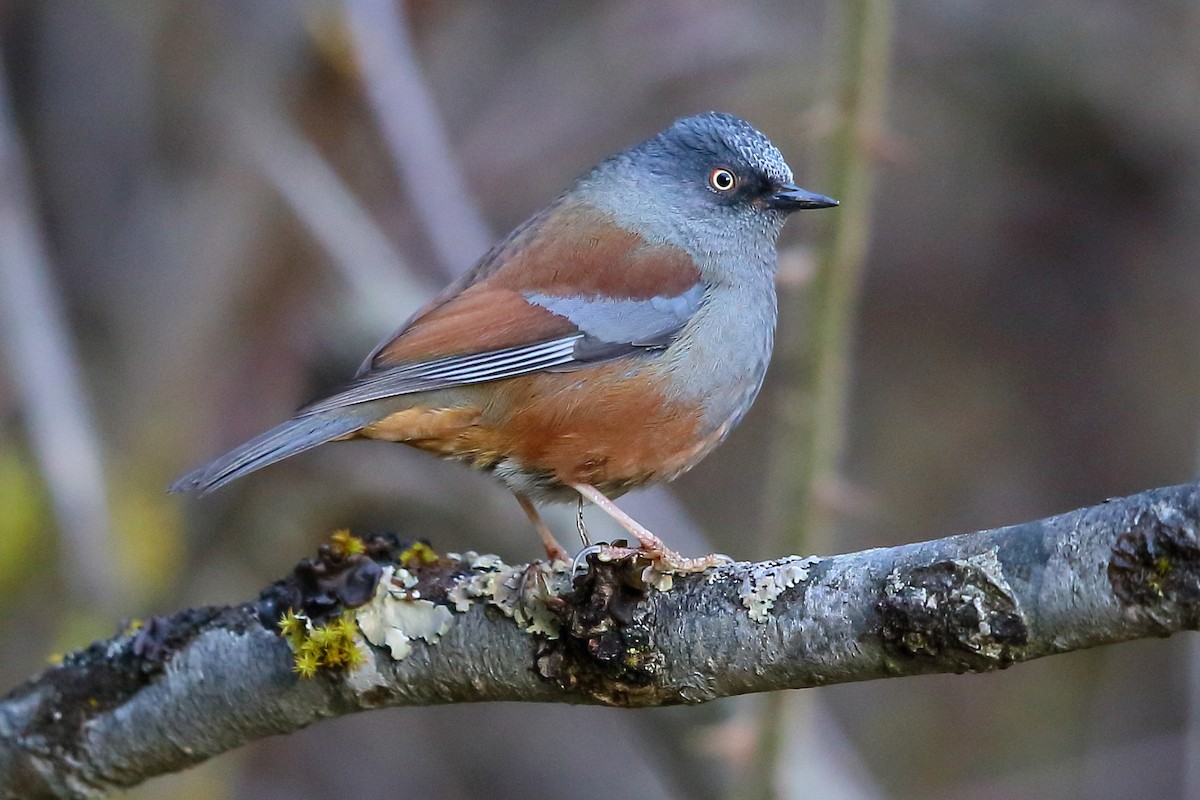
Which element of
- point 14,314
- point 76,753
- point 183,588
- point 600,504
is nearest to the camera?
point 76,753

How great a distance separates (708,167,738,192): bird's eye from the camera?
14.8 feet

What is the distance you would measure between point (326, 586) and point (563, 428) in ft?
3.43

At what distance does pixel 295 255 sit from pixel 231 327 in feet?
1.46

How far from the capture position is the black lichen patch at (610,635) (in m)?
2.52

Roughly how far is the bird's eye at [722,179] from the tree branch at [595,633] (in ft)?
6.49

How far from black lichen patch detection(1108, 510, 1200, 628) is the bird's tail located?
7.07ft

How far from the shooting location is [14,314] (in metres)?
5.27

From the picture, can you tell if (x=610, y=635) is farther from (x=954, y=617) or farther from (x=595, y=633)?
(x=954, y=617)

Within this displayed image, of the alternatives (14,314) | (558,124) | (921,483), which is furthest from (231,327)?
(921,483)

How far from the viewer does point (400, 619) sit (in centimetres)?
285

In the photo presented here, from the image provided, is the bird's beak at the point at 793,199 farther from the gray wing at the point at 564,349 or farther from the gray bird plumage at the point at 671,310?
the gray wing at the point at 564,349

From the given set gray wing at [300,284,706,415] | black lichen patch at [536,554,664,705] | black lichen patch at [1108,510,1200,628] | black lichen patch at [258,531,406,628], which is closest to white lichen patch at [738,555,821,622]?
black lichen patch at [536,554,664,705]

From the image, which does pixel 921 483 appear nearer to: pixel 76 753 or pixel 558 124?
pixel 558 124

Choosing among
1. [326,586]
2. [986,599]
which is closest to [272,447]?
[326,586]
